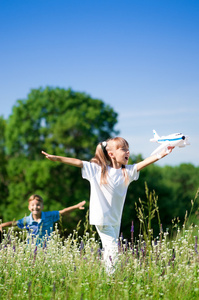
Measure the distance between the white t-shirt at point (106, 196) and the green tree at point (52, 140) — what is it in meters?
16.5

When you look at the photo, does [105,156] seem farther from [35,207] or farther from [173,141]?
[35,207]

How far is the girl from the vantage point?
496 centimetres

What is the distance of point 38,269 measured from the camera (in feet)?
→ 15.2

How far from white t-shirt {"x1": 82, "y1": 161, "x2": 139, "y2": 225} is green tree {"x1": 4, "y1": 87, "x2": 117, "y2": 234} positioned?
16.5 meters

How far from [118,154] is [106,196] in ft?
1.90

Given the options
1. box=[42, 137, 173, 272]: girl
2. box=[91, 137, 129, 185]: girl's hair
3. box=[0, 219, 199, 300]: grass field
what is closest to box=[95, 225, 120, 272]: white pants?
box=[42, 137, 173, 272]: girl

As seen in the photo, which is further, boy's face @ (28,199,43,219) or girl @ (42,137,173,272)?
boy's face @ (28,199,43,219)

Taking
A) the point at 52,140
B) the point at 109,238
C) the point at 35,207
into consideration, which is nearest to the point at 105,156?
the point at 109,238

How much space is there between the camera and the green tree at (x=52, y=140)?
22.1 m

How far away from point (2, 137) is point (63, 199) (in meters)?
6.61

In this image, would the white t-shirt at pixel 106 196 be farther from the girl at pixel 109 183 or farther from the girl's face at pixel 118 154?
the girl's face at pixel 118 154

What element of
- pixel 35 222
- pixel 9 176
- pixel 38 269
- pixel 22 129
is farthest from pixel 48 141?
pixel 38 269

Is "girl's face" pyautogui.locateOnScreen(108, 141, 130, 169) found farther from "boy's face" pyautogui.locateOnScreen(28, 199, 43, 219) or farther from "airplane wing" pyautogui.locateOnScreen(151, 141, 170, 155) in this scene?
"boy's face" pyautogui.locateOnScreen(28, 199, 43, 219)

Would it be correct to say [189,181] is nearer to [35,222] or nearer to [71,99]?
[71,99]
